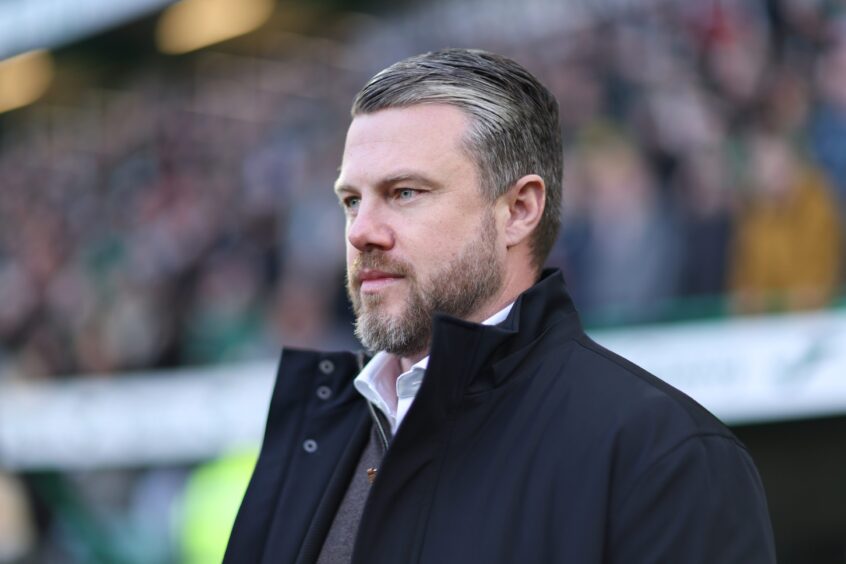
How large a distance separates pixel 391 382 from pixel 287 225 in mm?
7721

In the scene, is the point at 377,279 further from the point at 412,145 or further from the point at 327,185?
the point at 327,185

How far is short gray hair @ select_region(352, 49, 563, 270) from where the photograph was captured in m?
1.80

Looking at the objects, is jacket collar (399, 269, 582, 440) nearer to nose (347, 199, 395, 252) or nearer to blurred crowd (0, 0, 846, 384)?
nose (347, 199, 395, 252)

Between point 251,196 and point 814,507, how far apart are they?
5.70m

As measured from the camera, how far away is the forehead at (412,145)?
1753 millimetres

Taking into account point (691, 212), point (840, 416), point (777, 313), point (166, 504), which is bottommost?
point (166, 504)

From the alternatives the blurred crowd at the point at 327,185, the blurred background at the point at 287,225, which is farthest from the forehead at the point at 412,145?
the blurred crowd at the point at 327,185

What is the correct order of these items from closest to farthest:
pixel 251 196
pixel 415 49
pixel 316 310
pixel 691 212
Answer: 1. pixel 691 212
2. pixel 316 310
3. pixel 415 49
4. pixel 251 196

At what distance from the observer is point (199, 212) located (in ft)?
35.1

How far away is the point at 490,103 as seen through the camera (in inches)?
71.2

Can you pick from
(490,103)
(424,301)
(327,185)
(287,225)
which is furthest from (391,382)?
(287,225)

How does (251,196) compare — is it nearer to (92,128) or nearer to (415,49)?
(415,49)

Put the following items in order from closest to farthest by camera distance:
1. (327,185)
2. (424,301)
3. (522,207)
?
(424,301) < (522,207) < (327,185)

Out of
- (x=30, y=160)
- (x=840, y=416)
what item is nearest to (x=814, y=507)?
(x=840, y=416)
